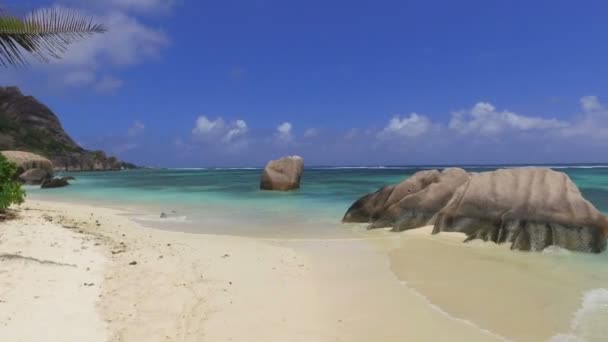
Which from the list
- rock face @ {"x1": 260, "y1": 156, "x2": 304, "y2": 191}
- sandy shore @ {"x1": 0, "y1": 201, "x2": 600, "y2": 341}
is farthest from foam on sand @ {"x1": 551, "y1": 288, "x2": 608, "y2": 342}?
rock face @ {"x1": 260, "y1": 156, "x2": 304, "y2": 191}

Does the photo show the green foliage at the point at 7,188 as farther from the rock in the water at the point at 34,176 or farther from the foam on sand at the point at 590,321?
the rock in the water at the point at 34,176

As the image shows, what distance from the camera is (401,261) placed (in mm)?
8820

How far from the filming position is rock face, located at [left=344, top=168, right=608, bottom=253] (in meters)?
9.91

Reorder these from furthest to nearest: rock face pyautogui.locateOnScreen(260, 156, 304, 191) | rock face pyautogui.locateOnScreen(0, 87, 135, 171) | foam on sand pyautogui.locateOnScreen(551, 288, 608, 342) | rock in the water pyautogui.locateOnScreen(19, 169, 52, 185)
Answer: rock face pyautogui.locateOnScreen(0, 87, 135, 171) < rock in the water pyautogui.locateOnScreen(19, 169, 52, 185) < rock face pyautogui.locateOnScreen(260, 156, 304, 191) < foam on sand pyautogui.locateOnScreen(551, 288, 608, 342)

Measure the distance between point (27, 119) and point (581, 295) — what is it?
113m

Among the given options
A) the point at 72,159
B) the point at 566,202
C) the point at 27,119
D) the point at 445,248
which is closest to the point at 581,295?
the point at 445,248

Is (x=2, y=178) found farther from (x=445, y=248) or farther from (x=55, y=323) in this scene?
(x=445, y=248)

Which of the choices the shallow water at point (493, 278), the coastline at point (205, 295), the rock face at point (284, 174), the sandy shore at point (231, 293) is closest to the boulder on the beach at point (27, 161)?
the rock face at point (284, 174)

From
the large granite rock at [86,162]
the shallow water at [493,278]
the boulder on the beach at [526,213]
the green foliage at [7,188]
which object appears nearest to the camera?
the shallow water at [493,278]

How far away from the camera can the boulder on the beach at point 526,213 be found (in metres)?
9.88

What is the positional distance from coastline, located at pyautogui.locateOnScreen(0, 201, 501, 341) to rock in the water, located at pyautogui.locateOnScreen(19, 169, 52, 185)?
3044 centimetres

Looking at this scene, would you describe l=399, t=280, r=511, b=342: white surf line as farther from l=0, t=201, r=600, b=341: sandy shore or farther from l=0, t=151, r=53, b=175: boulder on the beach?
l=0, t=151, r=53, b=175: boulder on the beach

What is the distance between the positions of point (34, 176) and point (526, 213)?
122ft

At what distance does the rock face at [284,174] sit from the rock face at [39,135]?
6328 centimetres
